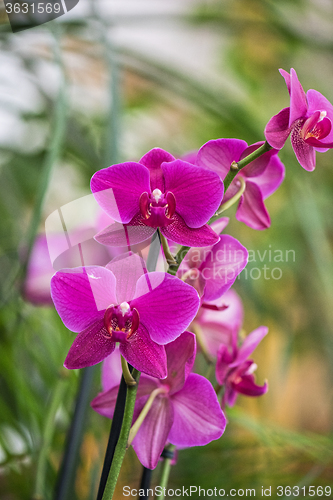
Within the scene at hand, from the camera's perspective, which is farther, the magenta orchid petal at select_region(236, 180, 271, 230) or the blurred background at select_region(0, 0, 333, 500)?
the blurred background at select_region(0, 0, 333, 500)

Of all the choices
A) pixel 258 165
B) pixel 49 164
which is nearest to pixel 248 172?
pixel 258 165

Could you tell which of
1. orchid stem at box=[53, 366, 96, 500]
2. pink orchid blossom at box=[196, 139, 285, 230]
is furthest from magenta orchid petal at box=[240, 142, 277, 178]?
orchid stem at box=[53, 366, 96, 500]

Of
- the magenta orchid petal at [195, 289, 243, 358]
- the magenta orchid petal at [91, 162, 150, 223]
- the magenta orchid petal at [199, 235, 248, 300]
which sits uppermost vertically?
the magenta orchid petal at [91, 162, 150, 223]

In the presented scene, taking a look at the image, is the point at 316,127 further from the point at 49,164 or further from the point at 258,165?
Result: the point at 49,164

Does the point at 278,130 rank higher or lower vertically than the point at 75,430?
higher

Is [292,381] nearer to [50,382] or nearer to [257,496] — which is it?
[257,496]

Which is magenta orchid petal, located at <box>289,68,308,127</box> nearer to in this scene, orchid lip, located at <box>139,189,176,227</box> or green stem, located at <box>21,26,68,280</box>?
orchid lip, located at <box>139,189,176,227</box>
